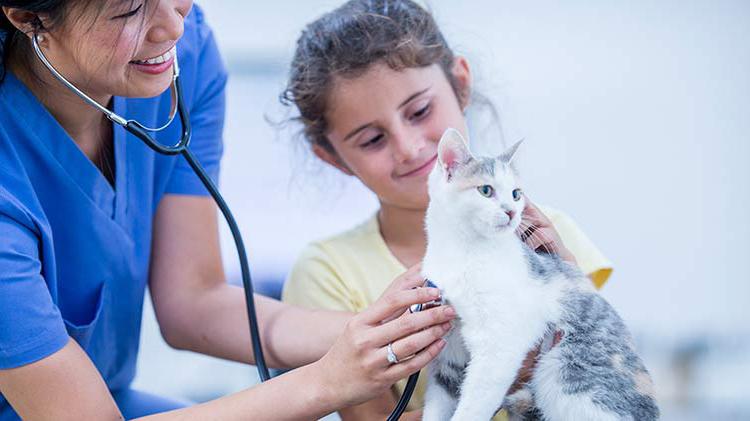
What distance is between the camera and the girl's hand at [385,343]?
0.77 meters

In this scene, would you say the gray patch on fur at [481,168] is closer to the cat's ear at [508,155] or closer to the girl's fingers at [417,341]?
the cat's ear at [508,155]

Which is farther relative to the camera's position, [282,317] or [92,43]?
[282,317]

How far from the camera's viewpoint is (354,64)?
43.3 inches

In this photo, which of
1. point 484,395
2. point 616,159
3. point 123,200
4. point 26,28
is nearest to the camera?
point 484,395

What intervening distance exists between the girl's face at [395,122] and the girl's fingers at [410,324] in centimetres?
33

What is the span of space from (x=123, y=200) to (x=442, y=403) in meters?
0.55

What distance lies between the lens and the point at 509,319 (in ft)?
2.40

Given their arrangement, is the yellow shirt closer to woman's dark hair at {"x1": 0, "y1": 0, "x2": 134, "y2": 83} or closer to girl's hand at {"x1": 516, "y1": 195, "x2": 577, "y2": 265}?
girl's hand at {"x1": 516, "y1": 195, "x2": 577, "y2": 265}

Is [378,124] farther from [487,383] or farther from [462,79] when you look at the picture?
[487,383]

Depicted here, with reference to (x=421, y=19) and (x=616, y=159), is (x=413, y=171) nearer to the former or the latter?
(x=421, y=19)

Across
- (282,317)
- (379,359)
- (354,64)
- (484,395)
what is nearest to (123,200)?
(282,317)

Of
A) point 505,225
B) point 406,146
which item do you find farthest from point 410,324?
point 406,146

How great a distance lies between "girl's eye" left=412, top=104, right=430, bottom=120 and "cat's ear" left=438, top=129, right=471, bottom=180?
29 centimetres

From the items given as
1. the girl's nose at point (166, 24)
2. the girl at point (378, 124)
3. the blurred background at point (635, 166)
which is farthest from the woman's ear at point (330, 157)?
the blurred background at point (635, 166)
